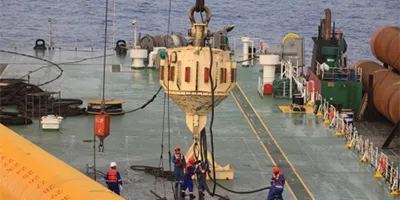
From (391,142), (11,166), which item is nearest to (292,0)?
(391,142)

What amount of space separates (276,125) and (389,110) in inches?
218

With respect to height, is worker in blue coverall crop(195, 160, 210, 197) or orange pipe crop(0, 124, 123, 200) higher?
orange pipe crop(0, 124, 123, 200)

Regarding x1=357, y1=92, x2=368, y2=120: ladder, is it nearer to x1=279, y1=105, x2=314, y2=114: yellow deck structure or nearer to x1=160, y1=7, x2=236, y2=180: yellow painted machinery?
x1=279, y1=105, x2=314, y2=114: yellow deck structure

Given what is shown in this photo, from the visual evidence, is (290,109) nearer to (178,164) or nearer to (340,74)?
(340,74)

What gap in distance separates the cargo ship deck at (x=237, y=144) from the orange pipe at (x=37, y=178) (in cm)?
466

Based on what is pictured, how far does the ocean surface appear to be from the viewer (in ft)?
317

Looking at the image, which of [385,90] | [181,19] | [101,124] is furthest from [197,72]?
[181,19]

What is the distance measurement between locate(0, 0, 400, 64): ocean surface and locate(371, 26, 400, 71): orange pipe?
3963cm

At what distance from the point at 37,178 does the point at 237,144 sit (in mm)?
13351

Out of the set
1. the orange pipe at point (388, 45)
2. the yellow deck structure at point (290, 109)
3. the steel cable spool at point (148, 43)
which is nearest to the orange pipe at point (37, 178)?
the yellow deck structure at point (290, 109)

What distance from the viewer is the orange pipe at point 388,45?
141 ft

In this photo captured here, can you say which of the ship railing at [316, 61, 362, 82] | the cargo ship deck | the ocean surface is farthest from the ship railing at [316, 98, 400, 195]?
the ocean surface

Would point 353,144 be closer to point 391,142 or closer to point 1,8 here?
point 391,142

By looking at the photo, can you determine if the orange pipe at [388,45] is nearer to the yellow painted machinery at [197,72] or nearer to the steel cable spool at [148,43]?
the steel cable spool at [148,43]
